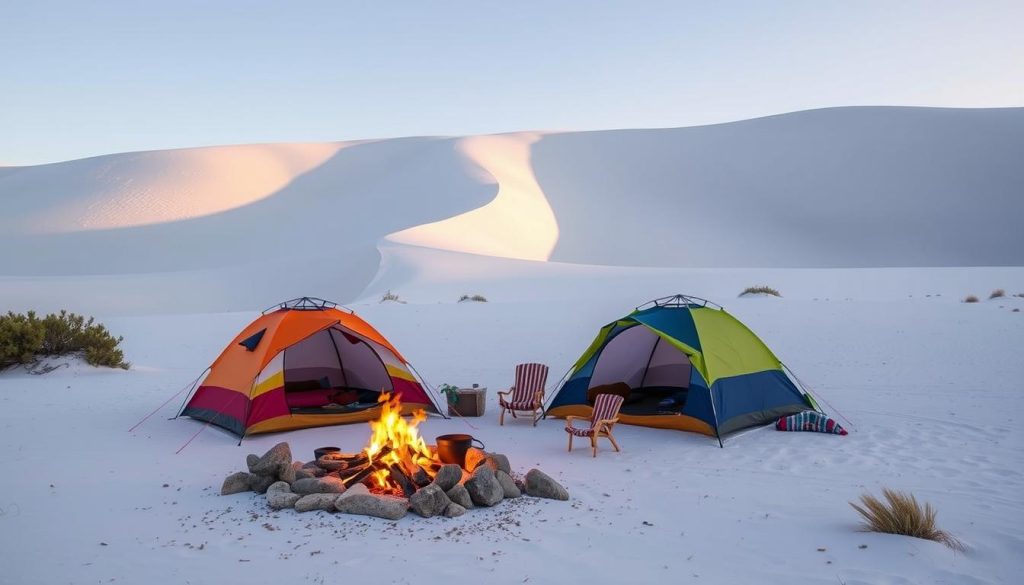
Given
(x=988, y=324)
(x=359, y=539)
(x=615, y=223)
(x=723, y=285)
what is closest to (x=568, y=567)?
(x=359, y=539)

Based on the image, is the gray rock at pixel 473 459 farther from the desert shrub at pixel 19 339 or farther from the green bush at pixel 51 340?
the desert shrub at pixel 19 339

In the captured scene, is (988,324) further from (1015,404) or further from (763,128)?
(763,128)

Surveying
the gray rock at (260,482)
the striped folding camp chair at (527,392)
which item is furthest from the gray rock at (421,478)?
the striped folding camp chair at (527,392)

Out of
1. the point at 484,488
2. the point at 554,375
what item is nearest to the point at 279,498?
the point at 484,488

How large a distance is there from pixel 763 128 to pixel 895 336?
157 feet

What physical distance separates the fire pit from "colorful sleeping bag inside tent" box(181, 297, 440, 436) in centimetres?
230

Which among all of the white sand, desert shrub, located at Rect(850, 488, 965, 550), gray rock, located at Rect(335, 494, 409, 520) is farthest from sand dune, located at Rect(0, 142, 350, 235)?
desert shrub, located at Rect(850, 488, 965, 550)

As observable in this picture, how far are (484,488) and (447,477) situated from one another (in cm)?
31

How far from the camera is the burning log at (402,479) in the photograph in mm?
6136

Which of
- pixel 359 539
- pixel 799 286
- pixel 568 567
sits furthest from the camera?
pixel 799 286

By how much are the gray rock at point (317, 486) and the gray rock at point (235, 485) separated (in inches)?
22.1

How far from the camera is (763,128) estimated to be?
5919 cm

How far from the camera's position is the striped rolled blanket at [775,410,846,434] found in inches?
338

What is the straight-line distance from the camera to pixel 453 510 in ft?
18.9
